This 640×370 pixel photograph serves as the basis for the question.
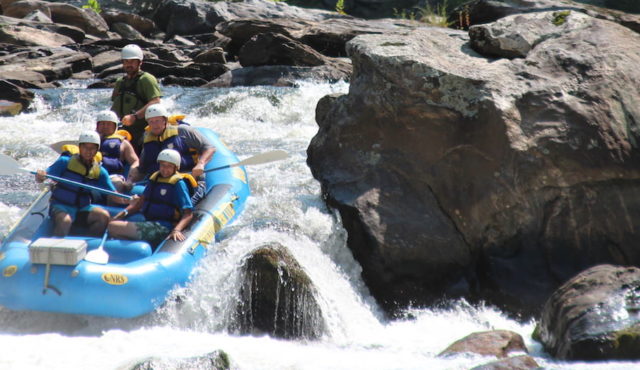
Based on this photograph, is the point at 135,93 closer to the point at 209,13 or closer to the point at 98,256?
the point at 98,256

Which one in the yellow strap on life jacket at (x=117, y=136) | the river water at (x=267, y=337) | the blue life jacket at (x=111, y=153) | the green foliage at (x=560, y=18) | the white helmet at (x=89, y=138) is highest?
the green foliage at (x=560, y=18)

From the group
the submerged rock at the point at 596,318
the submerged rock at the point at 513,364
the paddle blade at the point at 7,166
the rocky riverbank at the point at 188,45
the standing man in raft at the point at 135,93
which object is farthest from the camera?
the rocky riverbank at the point at 188,45

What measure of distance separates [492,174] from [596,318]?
157 cm

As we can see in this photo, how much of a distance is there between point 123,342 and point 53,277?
1.98 feet

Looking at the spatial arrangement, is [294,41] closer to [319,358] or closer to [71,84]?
[71,84]

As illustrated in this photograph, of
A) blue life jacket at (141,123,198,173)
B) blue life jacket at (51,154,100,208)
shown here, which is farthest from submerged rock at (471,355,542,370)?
blue life jacket at (141,123,198,173)

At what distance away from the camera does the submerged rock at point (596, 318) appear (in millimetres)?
3809

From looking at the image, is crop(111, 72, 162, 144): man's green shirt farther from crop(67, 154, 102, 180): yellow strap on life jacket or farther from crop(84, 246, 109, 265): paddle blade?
crop(84, 246, 109, 265): paddle blade

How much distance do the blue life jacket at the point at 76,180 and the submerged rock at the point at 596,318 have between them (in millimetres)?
3077

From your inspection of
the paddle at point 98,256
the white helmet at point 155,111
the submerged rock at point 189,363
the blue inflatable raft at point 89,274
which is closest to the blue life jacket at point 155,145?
the white helmet at point 155,111

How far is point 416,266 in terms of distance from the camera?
17.3 feet

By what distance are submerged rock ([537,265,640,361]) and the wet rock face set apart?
138 cm

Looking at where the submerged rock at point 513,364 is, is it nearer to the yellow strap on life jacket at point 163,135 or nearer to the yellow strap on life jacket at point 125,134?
the yellow strap on life jacket at point 163,135

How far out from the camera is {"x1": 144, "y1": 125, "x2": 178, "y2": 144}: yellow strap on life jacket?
6062 mm
